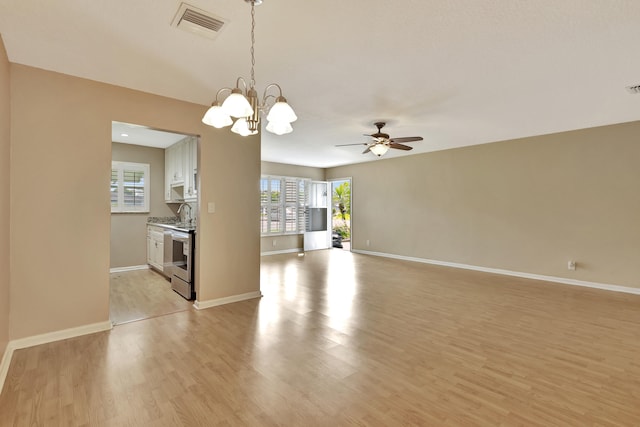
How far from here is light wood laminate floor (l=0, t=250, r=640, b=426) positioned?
6.02 feet

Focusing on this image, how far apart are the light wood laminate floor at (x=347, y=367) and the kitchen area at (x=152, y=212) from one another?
1.37 m

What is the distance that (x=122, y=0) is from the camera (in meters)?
1.89

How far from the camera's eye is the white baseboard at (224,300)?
3719mm

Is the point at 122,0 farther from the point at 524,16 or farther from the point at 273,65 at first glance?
the point at 524,16

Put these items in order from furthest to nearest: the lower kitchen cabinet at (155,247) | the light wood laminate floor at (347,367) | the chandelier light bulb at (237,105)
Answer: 1. the lower kitchen cabinet at (155,247)
2. the light wood laminate floor at (347,367)
3. the chandelier light bulb at (237,105)

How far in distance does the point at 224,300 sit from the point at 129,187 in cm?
370

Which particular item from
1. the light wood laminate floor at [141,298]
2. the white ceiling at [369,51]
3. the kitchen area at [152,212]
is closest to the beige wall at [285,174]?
the kitchen area at [152,212]

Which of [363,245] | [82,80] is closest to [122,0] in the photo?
[82,80]

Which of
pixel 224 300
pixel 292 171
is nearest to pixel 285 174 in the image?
pixel 292 171

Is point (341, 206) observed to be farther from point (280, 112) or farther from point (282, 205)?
point (280, 112)

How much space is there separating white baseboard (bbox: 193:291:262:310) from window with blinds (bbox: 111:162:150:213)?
3.31 metres

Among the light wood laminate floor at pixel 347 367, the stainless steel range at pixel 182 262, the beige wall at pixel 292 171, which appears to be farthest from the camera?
the beige wall at pixel 292 171

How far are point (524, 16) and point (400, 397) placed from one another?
2.74 m

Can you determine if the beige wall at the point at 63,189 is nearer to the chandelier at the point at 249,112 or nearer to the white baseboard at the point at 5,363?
the white baseboard at the point at 5,363
